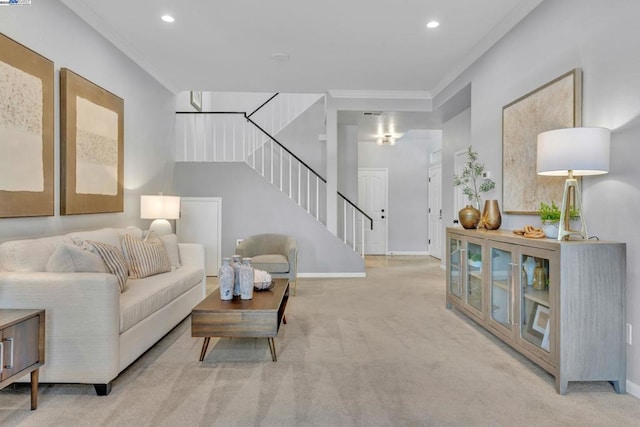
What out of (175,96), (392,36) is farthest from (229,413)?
(175,96)

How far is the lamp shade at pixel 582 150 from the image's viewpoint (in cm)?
227

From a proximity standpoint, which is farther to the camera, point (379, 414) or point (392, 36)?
point (392, 36)

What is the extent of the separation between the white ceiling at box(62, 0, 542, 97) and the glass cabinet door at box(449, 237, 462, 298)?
214cm

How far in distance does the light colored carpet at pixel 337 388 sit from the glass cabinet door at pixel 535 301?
0.79ft

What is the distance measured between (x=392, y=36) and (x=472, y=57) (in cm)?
107

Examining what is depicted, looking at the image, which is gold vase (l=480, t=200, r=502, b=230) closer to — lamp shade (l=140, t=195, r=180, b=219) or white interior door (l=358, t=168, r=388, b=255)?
lamp shade (l=140, t=195, r=180, b=219)

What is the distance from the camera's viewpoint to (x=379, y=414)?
2020 mm

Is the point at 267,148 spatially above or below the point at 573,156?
above

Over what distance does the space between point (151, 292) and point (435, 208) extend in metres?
7.06

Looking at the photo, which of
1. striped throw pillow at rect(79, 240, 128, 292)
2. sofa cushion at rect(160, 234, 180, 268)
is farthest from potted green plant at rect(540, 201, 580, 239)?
sofa cushion at rect(160, 234, 180, 268)

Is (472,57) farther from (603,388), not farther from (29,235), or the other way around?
(29,235)

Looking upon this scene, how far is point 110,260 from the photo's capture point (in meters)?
2.88

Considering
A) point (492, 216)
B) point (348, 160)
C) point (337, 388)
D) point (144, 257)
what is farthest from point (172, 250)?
point (348, 160)

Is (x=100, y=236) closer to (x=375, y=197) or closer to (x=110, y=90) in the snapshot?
(x=110, y=90)
